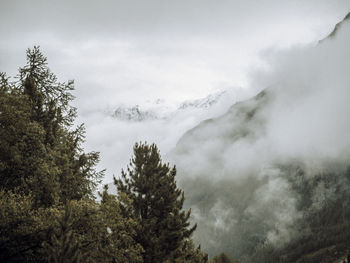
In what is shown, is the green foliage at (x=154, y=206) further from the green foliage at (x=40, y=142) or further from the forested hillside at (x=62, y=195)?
the green foliage at (x=40, y=142)

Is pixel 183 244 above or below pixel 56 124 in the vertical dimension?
below

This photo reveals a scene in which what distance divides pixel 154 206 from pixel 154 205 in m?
0.06

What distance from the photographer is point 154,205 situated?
53.2 ft

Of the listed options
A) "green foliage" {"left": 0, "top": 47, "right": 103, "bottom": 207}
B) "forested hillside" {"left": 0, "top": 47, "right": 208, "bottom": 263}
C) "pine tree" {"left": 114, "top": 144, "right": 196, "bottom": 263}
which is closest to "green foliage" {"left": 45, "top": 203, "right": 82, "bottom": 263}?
"forested hillside" {"left": 0, "top": 47, "right": 208, "bottom": 263}

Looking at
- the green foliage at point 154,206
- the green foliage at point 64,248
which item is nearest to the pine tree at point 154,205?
the green foliage at point 154,206

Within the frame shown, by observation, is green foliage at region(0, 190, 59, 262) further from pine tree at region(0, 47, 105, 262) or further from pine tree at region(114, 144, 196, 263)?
pine tree at region(114, 144, 196, 263)

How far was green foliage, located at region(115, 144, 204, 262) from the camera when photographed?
1500 cm

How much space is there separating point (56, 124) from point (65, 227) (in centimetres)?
660

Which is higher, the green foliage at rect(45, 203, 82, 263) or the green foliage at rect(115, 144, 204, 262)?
the green foliage at rect(115, 144, 204, 262)

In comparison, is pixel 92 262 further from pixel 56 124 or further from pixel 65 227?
pixel 56 124

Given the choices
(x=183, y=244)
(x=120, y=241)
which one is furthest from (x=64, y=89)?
(x=183, y=244)

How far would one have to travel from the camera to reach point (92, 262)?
31.9ft

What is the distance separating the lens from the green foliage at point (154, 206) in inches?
591

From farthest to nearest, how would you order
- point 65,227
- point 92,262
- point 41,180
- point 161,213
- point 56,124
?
point 161,213
point 56,124
point 41,180
point 92,262
point 65,227
